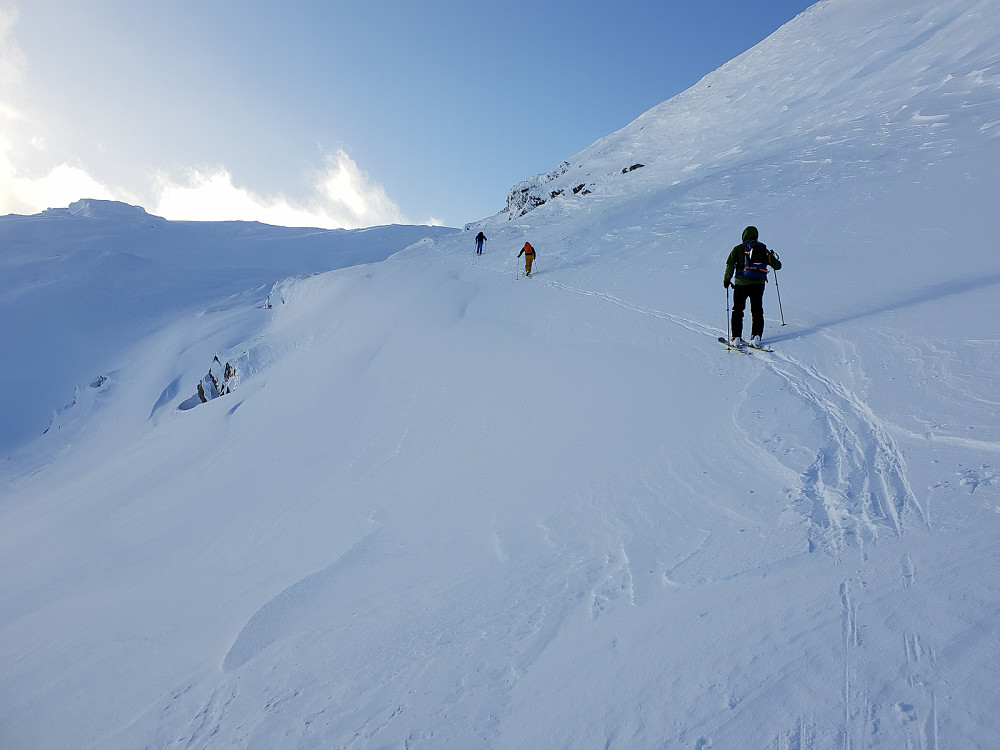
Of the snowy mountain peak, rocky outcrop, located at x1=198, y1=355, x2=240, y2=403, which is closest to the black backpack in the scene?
rocky outcrop, located at x1=198, y1=355, x2=240, y2=403

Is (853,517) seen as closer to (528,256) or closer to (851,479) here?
(851,479)

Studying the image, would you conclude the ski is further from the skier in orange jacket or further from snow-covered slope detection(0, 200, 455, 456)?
snow-covered slope detection(0, 200, 455, 456)

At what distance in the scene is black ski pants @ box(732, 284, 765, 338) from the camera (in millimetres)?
6992

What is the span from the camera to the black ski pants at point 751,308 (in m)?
6.99

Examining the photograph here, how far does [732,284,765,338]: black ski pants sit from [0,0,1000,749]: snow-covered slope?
1.65 feet

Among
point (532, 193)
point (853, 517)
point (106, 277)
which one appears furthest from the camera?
point (106, 277)

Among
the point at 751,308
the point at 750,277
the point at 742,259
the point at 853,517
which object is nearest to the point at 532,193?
the point at 742,259

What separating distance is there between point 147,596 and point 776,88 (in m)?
35.6

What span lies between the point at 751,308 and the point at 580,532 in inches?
201

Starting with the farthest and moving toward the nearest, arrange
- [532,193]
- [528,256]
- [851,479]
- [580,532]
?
[532,193] → [528,256] → [580,532] → [851,479]

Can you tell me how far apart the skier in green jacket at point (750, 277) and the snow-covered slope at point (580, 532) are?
1.67 feet

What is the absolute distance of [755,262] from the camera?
716 cm

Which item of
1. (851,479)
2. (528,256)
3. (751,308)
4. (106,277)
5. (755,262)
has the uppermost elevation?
(106,277)

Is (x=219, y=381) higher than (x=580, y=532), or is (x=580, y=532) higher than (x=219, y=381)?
(x=219, y=381)
